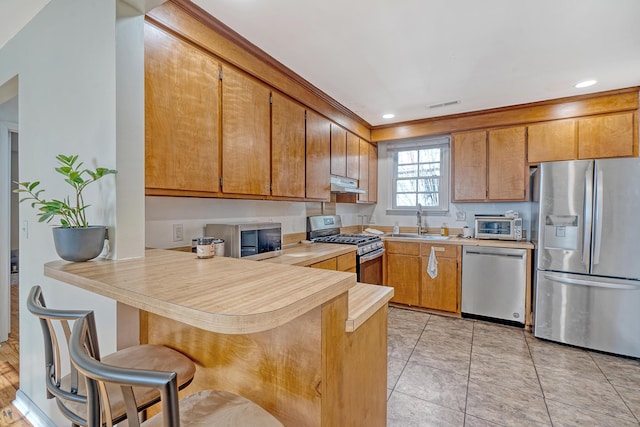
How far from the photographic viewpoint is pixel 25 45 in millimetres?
1838

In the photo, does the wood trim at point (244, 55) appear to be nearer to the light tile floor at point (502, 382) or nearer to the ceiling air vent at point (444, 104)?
the ceiling air vent at point (444, 104)

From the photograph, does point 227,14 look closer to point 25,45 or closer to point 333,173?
point 25,45

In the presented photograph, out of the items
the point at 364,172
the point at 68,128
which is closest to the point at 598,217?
the point at 364,172

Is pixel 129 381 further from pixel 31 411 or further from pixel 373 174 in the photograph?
pixel 373 174

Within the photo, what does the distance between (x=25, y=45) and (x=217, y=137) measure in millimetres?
1344

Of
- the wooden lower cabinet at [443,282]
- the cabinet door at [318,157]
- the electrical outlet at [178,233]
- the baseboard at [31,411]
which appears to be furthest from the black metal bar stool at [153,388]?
the wooden lower cabinet at [443,282]

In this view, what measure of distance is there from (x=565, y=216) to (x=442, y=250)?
1212 millimetres

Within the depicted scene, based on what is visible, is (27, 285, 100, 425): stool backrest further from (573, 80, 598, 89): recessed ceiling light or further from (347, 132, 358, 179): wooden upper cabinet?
(573, 80, 598, 89): recessed ceiling light

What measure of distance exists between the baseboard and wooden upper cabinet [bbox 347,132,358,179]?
10.6 ft

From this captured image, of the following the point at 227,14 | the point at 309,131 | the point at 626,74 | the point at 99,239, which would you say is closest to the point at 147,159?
the point at 99,239

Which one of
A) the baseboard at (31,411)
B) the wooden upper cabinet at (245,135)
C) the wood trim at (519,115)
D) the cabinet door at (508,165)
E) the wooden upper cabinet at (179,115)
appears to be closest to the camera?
the wooden upper cabinet at (179,115)

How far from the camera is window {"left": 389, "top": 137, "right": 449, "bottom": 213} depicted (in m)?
4.08

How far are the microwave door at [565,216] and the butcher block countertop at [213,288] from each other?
9.26 feet

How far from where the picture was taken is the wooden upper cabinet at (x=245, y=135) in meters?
1.94
